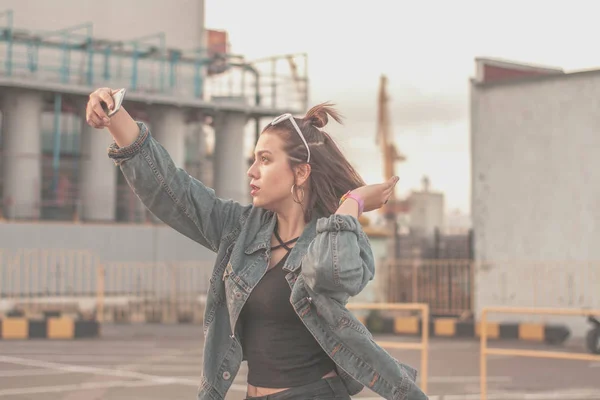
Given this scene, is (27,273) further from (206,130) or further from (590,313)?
(206,130)

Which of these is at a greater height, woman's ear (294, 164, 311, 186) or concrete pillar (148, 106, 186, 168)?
concrete pillar (148, 106, 186, 168)

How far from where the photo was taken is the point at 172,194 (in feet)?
10.8

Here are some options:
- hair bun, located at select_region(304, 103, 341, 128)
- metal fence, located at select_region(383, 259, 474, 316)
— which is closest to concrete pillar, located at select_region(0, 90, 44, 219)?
metal fence, located at select_region(383, 259, 474, 316)

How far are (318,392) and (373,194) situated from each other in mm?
681

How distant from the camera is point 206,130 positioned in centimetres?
4306

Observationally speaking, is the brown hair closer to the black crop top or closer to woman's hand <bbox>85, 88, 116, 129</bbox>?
the black crop top

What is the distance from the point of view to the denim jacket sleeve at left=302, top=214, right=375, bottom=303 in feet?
9.78

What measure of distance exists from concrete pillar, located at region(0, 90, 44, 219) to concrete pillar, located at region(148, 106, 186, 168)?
4.21m

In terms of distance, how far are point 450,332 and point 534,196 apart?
11.1 ft

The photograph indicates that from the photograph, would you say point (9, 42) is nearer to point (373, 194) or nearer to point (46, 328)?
point (46, 328)

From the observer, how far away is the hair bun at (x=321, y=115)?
342 cm

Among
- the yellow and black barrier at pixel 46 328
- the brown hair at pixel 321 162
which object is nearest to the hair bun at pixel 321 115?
the brown hair at pixel 321 162

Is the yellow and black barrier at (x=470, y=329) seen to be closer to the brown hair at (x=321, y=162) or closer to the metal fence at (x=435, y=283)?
the metal fence at (x=435, y=283)

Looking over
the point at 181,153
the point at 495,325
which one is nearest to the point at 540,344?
the point at 495,325
